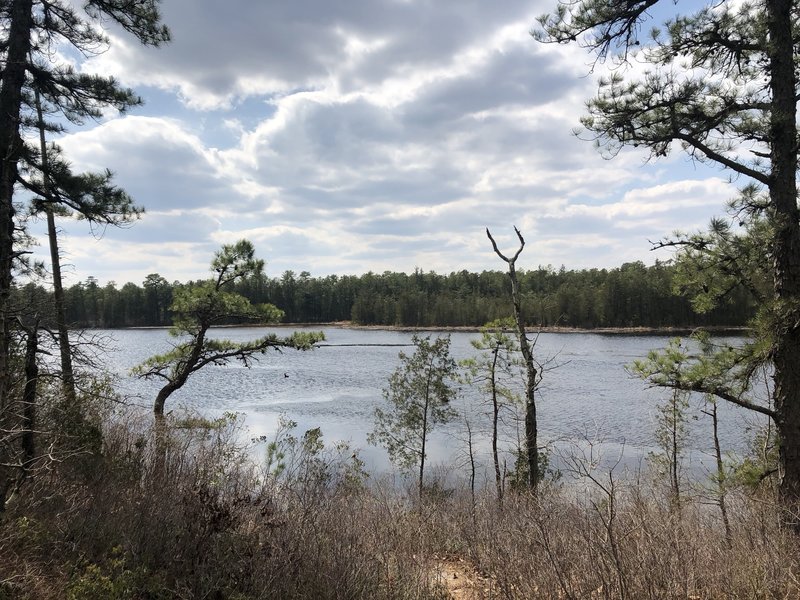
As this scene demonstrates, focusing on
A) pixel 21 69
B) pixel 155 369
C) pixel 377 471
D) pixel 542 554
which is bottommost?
pixel 377 471

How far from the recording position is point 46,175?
759cm

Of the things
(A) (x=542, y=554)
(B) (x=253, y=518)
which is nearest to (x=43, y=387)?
(B) (x=253, y=518)

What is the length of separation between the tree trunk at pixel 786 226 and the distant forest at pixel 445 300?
48.5m

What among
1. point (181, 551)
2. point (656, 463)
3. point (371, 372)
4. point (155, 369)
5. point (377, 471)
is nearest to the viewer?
point (181, 551)

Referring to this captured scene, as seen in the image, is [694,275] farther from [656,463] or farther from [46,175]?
[656,463]

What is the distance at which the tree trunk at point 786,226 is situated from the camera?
6684 millimetres

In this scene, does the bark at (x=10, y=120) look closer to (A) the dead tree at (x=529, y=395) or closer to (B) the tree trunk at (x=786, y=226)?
(B) the tree trunk at (x=786, y=226)

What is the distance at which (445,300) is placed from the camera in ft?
363

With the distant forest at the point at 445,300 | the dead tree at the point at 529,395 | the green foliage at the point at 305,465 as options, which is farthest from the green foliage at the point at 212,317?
the distant forest at the point at 445,300

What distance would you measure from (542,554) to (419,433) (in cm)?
1704

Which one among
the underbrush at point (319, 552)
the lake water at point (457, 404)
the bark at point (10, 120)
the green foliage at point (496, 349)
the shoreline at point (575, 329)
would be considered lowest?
the lake water at point (457, 404)

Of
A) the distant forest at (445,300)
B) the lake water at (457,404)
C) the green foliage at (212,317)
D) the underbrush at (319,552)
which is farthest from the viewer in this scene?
the distant forest at (445,300)

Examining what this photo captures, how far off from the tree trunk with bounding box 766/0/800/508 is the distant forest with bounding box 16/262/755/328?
48.5 metres

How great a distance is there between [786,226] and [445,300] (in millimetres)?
104280
